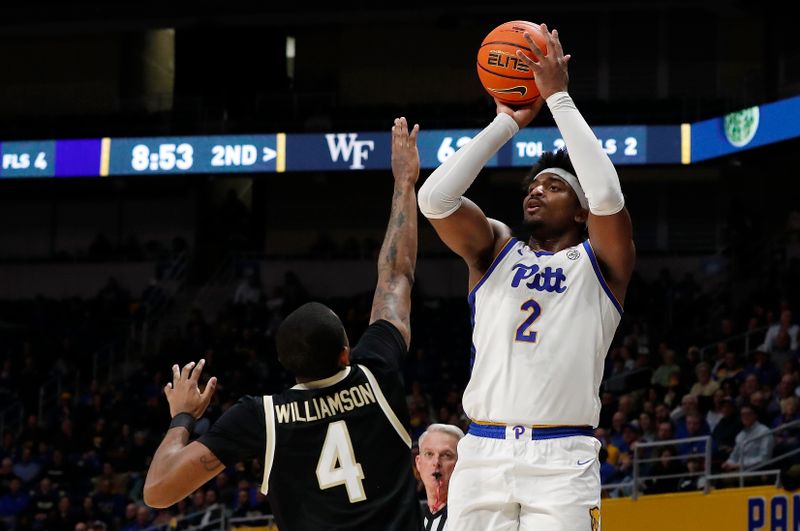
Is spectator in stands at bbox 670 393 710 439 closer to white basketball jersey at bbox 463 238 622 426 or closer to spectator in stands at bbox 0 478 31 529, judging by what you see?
white basketball jersey at bbox 463 238 622 426

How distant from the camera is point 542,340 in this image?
4707 mm

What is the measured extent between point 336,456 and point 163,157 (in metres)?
16.2

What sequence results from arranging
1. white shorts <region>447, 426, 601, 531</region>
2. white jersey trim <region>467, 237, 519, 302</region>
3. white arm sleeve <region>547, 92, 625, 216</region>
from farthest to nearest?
white jersey trim <region>467, 237, 519, 302</region>
white arm sleeve <region>547, 92, 625, 216</region>
white shorts <region>447, 426, 601, 531</region>

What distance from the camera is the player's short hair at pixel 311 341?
13.4ft


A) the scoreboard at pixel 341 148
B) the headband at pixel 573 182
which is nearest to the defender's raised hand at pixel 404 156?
the headband at pixel 573 182

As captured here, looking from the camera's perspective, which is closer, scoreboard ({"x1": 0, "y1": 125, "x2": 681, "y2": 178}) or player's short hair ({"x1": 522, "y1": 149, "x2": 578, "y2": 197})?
player's short hair ({"x1": 522, "y1": 149, "x2": 578, "y2": 197})

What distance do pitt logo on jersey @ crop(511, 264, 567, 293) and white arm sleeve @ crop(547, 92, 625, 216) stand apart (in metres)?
0.28

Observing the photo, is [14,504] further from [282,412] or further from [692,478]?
[282,412]

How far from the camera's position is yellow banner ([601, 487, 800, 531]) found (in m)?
11.0

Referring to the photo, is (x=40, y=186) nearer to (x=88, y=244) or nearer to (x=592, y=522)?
(x=88, y=244)

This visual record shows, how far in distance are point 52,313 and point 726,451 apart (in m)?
13.5

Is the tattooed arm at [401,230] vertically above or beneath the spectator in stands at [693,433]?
above

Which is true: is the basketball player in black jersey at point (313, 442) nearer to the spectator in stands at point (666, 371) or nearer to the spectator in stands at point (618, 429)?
the spectator in stands at point (618, 429)

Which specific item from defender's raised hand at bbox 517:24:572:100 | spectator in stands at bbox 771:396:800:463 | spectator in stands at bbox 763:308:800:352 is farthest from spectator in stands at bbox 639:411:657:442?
defender's raised hand at bbox 517:24:572:100
